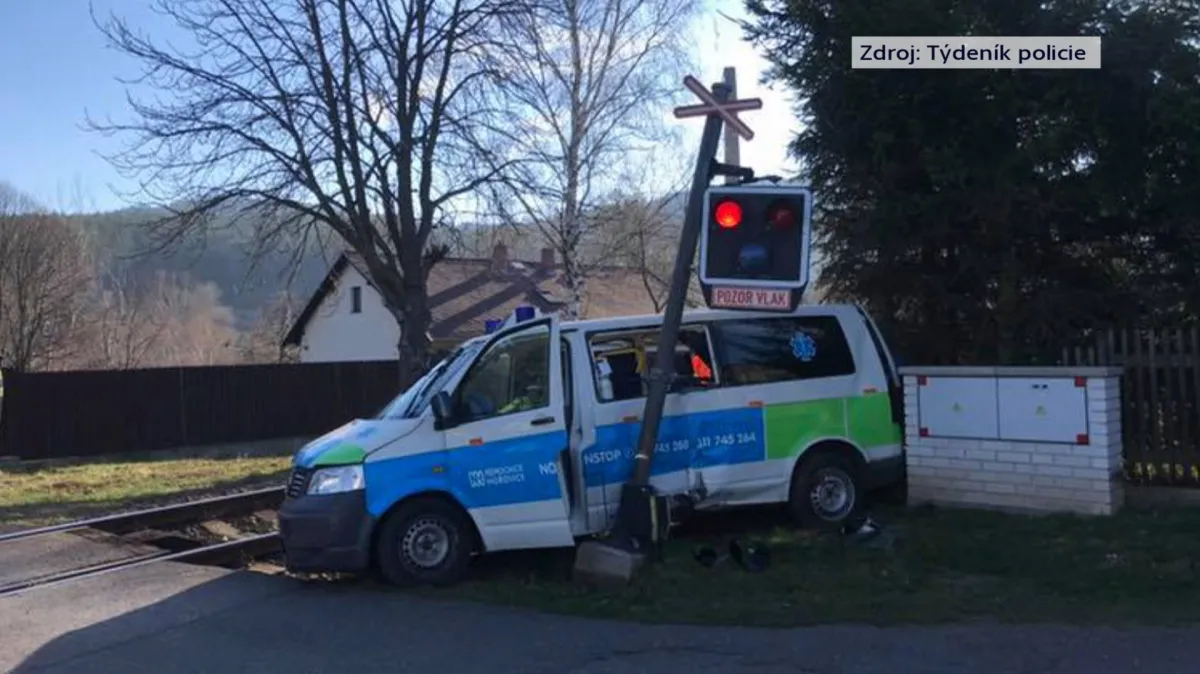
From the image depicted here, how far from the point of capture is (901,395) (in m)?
11.2

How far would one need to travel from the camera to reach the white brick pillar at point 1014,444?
1009 cm

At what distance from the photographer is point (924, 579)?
848cm

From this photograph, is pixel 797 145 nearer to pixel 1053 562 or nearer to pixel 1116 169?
pixel 1116 169

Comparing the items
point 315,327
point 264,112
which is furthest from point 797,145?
point 315,327

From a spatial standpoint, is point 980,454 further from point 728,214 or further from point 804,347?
point 728,214

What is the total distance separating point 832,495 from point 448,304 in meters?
33.7

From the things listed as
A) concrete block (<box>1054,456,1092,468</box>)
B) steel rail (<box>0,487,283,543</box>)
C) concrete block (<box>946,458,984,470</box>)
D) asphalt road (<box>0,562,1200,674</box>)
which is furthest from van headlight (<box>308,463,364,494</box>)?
concrete block (<box>1054,456,1092,468</box>)

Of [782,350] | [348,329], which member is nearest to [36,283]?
[348,329]

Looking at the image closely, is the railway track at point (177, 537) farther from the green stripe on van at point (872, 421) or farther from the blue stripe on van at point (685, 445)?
the green stripe on van at point (872, 421)

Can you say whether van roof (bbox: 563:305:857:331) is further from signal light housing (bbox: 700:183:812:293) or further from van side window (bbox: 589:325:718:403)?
signal light housing (bbox: 700:183:812:293)

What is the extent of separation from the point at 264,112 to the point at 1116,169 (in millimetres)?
13367

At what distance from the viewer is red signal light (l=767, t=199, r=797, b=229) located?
860 cm

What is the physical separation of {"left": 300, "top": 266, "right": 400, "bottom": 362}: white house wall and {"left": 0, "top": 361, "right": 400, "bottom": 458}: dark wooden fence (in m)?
16.7

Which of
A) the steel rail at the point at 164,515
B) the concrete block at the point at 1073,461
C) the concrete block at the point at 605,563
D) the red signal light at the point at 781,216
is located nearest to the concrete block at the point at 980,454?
the concrete block at the point at 1073,461
